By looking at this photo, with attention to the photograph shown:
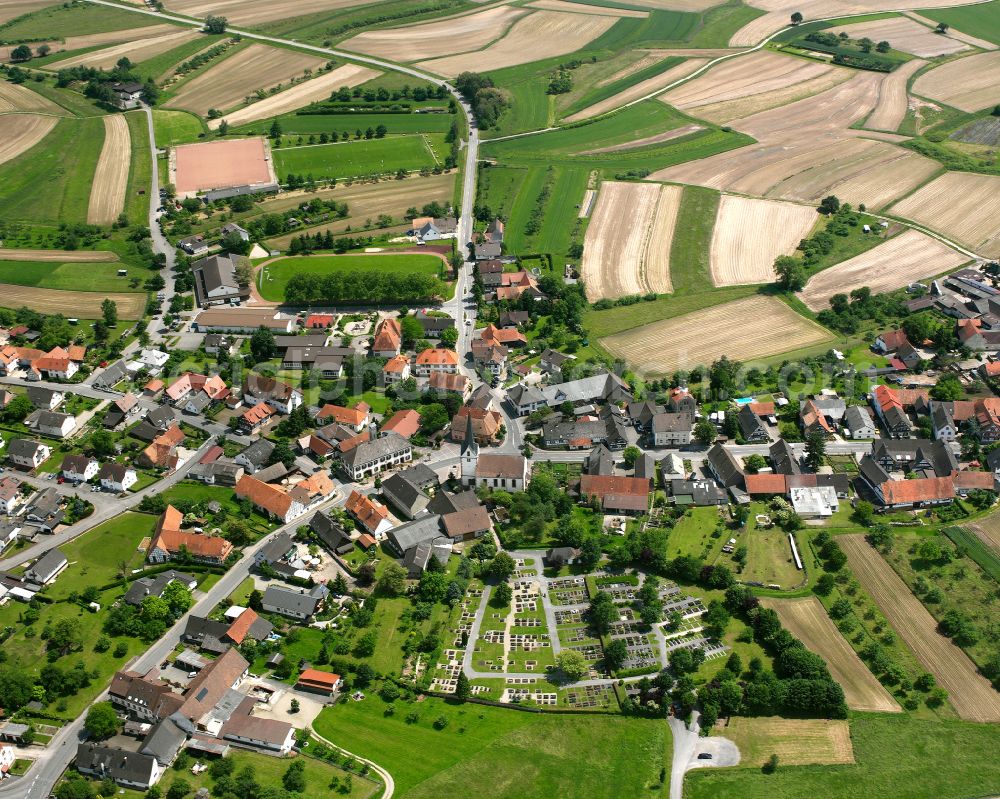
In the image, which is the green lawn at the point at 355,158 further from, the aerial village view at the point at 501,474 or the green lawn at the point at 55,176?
the green lawn at the point at 55,176

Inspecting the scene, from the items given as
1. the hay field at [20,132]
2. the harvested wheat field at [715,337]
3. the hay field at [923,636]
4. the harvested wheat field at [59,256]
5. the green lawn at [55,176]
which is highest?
the hay field at [20,132]

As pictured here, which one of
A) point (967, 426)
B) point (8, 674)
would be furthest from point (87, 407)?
point (967, 426)

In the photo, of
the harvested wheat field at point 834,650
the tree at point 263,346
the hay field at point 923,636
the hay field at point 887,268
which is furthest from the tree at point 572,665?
the hay field at point 887,268

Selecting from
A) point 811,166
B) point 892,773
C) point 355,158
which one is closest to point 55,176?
point 355,158

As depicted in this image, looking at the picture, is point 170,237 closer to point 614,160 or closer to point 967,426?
point 614,160

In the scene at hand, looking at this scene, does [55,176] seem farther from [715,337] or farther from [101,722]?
[101,722]

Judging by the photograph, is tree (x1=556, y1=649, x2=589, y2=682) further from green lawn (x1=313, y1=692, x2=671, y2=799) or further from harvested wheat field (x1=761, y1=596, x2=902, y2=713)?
harvested wheat field (x1=761, y1=596, x2=902, y2=713)
